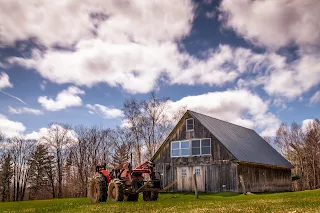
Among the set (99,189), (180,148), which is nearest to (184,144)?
(180,148)

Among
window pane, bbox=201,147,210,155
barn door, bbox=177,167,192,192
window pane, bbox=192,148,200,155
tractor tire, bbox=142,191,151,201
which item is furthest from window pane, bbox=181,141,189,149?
tractor tire, bbox=142,191,151,201

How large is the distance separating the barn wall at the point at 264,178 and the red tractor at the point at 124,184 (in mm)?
15366

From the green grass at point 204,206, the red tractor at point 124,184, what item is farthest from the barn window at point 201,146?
the green grass at point 204,206

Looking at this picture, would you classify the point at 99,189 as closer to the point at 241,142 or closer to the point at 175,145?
the point at 175,145

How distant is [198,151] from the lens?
125ft

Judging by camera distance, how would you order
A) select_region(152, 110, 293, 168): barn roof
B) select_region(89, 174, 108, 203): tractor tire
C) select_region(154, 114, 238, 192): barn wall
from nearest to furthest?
1. select_region(89, 174, 108, 203): tractor tire
2. select_region(154, 114, 238, 192): barn wall
3. select_region(152, 110, 293, 168): barn roof

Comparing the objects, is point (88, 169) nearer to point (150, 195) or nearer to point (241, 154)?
point (241, 154)

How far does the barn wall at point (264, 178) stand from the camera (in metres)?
37.2

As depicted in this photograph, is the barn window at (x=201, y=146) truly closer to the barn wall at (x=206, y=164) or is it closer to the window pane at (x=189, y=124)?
the barn wall at (x=206, y=164)

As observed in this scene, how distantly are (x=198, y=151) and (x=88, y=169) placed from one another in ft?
117

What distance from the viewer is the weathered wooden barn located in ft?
117

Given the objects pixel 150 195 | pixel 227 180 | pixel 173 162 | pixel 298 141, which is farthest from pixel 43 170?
pixel 298 141

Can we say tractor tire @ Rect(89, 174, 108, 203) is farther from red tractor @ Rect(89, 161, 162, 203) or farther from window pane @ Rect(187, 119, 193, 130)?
window pane @ Rect(187, 119, 193, 130)

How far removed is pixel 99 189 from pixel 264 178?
85.7 feet
